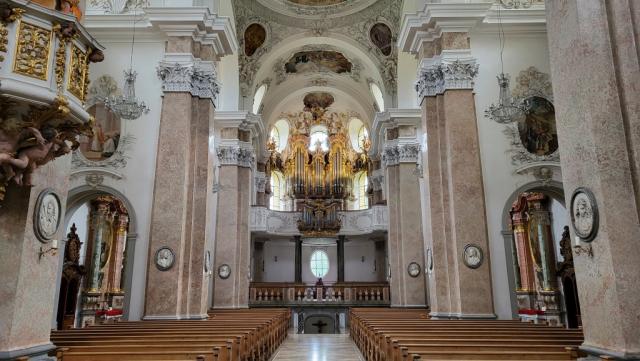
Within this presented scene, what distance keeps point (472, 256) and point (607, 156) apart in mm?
5445

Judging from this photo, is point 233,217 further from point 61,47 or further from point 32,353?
point 61,47

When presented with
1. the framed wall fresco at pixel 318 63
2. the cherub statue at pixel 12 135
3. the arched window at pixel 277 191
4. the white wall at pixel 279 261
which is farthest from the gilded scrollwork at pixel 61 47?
the white wall at pixel 279 261

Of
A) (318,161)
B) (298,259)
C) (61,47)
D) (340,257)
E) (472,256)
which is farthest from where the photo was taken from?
(318,161)

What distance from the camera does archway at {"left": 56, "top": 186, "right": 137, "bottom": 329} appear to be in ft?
48.1

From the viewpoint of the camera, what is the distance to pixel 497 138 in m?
10.7

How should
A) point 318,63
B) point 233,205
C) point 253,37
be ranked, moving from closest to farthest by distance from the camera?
point 233,205, point 253,37, point 318,63

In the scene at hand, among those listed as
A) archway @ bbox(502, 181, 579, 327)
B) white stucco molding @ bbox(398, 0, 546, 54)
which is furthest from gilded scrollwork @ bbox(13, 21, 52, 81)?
archway @ bbox(502, 181, 579, 327)

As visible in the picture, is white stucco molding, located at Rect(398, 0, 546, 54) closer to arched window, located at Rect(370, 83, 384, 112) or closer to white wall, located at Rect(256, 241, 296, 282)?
arched window, located at Rect(370, 83, 384, 112)

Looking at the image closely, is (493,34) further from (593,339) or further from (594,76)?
(593,339)

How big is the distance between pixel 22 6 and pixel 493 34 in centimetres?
982

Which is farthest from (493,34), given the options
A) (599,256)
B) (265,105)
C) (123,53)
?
(265,105)

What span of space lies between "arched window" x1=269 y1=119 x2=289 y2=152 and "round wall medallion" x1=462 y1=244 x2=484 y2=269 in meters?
18.1

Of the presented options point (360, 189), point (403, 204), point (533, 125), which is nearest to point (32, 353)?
point (533, 125)

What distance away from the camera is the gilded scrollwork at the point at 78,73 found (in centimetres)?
485
